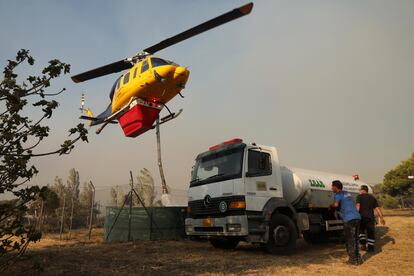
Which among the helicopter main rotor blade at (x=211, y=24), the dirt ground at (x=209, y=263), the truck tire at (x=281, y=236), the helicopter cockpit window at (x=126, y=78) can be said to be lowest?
the dirt ground at (x=209, y=263)

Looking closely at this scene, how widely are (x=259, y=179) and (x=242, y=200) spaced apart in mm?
987

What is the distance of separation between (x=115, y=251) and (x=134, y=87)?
229 inches

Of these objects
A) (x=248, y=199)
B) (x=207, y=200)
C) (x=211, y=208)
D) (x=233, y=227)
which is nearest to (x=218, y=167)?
(x=207, y=200)

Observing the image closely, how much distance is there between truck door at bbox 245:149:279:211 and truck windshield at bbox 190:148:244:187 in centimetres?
32

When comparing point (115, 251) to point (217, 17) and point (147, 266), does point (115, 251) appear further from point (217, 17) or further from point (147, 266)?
point (217, 17)

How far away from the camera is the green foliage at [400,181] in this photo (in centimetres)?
4097

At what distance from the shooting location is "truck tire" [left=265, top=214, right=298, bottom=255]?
9.26 meters

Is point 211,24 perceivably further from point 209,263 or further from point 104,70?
point 209,263

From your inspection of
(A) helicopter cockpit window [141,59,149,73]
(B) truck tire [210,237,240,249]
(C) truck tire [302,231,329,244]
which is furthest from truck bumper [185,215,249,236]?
(A) helicopter cockpit window [141,59,149,73]

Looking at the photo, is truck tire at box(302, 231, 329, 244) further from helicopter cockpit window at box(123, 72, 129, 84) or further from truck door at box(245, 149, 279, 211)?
helicopter cockpit window at box(123, 72, 129, 84)

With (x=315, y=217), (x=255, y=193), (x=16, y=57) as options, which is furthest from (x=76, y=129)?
(x=315, y=217)

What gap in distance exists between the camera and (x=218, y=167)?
987cm

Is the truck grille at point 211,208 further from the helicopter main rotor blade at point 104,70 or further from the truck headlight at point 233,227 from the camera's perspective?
the helicopter main rotor blade at point 104,70

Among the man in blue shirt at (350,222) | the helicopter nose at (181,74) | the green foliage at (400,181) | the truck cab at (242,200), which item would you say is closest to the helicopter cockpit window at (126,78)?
the helicopter nose at (181,74)
